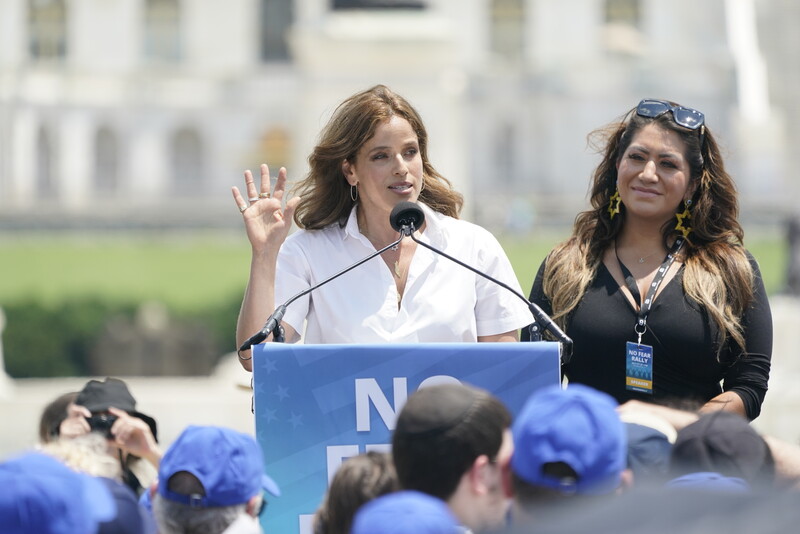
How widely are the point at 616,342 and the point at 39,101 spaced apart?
46723mm

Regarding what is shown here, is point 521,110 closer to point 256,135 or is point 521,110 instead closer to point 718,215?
point 256,135

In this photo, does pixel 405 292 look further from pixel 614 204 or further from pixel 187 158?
pixel 187 158

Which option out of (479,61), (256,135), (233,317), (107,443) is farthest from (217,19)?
(107,443)

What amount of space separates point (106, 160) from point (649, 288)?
158 ft

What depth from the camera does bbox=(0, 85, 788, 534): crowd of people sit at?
279cm

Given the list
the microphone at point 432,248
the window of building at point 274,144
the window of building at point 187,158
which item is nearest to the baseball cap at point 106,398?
the microphone at point 432,248

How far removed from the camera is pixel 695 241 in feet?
12.1

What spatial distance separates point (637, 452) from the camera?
2824 mm

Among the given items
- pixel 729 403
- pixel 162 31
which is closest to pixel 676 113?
pixel 729 403

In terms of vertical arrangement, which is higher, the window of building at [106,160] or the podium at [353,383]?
the podium at [353,383]

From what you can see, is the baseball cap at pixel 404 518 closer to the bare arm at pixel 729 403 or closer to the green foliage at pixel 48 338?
the bare arm at pixel 729 403

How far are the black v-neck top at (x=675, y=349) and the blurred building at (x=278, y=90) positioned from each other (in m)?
32.2

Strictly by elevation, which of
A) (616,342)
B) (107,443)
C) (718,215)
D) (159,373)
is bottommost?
(159,373)

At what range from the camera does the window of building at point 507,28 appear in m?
53.7
